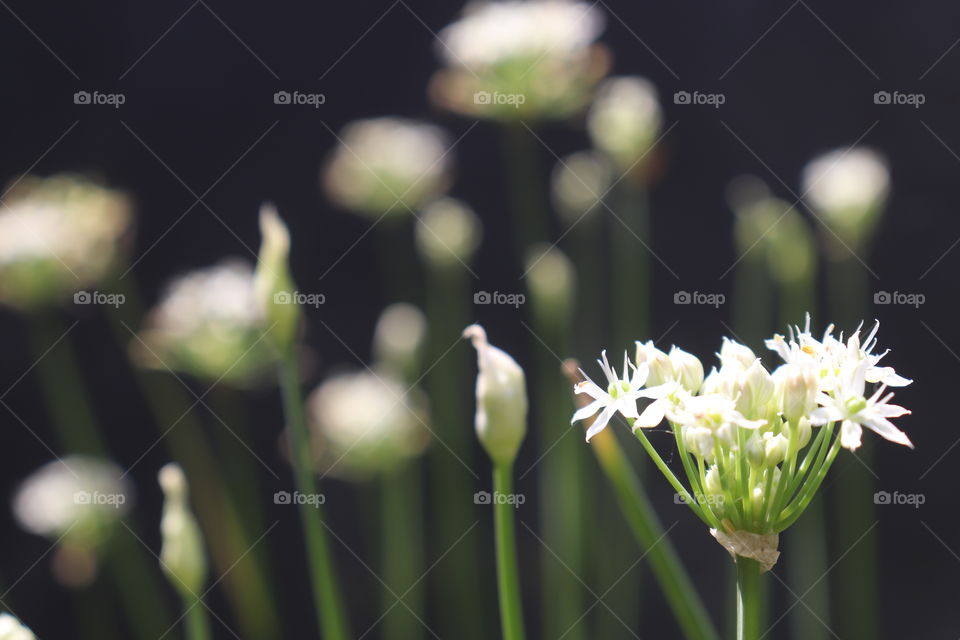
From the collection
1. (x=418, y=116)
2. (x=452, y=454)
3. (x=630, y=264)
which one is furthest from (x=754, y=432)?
(x=418, y=116)

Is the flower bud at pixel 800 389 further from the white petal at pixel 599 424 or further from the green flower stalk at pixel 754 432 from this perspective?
the white petal at pixel 599 424

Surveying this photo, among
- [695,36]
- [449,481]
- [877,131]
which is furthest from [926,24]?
[449,481]

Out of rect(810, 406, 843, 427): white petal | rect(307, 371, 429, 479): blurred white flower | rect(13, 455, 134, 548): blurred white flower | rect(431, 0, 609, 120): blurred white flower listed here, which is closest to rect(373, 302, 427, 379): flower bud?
rect(307, 371, 429, 479): blurred white flower

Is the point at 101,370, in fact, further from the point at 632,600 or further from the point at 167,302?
the point at 632,600

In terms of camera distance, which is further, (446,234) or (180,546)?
(446,234)

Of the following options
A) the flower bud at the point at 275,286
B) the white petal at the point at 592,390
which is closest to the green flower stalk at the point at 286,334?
the flower bud at the point at 275,286

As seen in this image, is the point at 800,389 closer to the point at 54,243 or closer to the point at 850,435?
the point at 850,435
